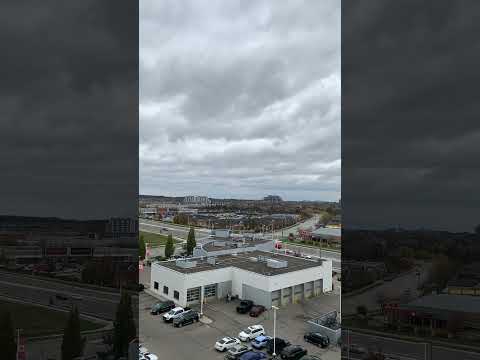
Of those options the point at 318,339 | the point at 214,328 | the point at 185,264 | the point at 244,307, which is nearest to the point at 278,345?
the point at 318,339

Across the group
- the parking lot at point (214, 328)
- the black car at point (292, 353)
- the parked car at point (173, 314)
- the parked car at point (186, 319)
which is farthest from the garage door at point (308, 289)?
the black car at point (292, 353)

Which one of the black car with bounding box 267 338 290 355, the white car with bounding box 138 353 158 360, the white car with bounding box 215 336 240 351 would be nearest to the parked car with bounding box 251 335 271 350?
the black car with bounding box 267 338 290 355

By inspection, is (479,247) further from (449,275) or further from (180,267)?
(180,267)

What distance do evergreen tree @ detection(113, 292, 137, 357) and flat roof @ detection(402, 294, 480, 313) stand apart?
2280 mm

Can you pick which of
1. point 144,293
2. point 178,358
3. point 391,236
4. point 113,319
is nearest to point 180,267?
point 144,293

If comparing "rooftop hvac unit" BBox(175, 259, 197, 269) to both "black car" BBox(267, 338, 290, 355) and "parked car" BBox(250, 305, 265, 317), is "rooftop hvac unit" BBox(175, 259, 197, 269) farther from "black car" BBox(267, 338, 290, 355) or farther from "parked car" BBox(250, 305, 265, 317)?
"black car" BBox(267, 338, 290, 355)

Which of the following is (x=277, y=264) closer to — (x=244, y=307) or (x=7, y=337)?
(x=244, y=307)

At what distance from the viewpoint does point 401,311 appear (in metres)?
2.58

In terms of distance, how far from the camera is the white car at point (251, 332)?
1178cm

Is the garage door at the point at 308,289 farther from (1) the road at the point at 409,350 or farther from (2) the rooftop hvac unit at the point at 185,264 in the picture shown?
(1) the road at the point at 409,350

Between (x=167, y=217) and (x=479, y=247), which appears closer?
(x=479, y=247)

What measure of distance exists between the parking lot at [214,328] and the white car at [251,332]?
409 millimetres

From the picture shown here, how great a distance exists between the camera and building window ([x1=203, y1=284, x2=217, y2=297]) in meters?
16.1

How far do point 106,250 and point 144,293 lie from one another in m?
14.7
